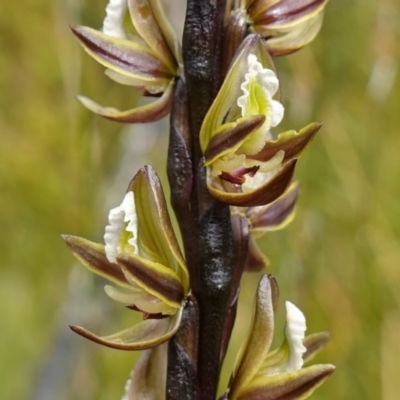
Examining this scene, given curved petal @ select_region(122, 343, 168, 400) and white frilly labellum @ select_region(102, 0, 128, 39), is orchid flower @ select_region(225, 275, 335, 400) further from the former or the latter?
white frilly labellum @ select_region(102, 0, 128, 39)

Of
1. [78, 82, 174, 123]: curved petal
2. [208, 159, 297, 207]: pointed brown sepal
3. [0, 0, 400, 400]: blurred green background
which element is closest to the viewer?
[208, 159, 297, 207]: pointed brown sepal

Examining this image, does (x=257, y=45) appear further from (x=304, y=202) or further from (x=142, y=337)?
(x=304, y=202)

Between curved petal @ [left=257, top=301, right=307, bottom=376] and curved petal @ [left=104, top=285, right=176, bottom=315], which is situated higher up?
curved petal @ [left=104, top=285, right=176, bottom=315]

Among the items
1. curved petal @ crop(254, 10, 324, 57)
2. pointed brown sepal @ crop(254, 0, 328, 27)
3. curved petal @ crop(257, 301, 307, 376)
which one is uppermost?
pointed brown sepal @ crop(254, 0, 328, 27)

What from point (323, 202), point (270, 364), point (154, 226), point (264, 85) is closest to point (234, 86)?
point (264, 85)

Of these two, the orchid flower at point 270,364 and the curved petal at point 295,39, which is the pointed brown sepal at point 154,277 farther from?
the curved petal at point 295,39

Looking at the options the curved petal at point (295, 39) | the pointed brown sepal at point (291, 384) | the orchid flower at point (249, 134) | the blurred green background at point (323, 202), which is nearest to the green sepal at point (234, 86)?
the orchid flower at point (249, 134)

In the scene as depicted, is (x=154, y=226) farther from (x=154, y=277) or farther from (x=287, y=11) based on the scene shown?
(x=287, y=11)

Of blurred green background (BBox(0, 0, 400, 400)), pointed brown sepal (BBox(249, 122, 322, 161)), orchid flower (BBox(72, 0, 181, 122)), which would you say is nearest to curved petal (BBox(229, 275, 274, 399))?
pointed brown sepal (BBox(249, 122, 322, 161))
